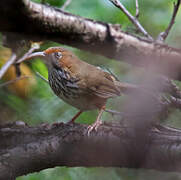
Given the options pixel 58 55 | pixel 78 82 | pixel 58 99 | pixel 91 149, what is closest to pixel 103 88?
pixel 78 82

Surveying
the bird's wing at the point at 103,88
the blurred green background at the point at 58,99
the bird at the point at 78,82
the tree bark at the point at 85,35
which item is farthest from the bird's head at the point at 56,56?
the tree bark at the point at 85,35

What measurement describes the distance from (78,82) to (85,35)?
140 centimetres

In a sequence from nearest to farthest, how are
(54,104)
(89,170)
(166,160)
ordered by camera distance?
1. (166,160)
2. (89,170)
3. (54,104)

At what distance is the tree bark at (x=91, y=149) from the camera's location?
1.99m

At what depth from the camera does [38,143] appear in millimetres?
2342

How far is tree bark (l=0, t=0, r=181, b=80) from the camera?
138 centimetres

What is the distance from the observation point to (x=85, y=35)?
1620 mm

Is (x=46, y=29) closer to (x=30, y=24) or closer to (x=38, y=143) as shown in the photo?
(x=30, y=24)

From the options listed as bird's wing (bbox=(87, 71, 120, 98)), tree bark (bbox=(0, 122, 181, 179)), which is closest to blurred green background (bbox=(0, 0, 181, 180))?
bird's wing (bbox=(87, 71, 120, 98))

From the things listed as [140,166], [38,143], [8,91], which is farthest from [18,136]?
[8,91]

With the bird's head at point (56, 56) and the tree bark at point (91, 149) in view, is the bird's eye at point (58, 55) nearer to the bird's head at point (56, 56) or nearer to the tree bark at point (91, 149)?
the bird's head at point (56, 56)

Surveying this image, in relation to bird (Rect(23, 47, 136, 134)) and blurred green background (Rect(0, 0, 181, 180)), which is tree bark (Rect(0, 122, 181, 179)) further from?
blurred green background (Rect(0, 0, 181, 180))

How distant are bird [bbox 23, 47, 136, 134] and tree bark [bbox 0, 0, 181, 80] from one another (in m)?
1.12

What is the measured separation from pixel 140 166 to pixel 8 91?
246 cm
